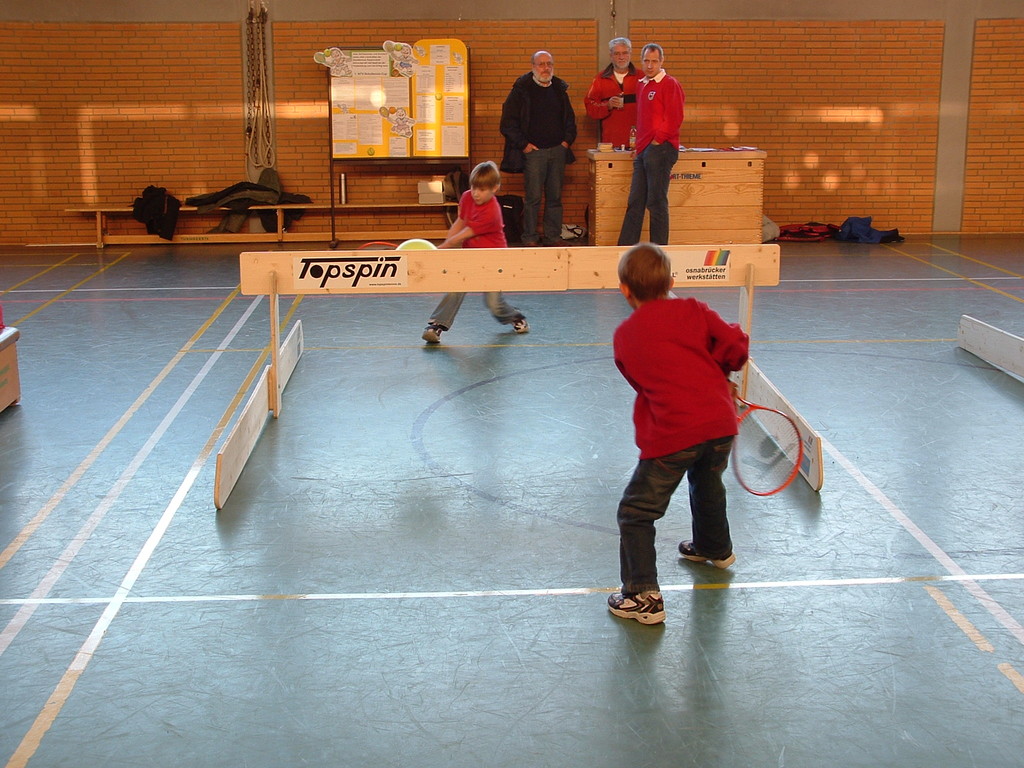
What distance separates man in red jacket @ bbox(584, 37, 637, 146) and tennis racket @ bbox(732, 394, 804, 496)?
887 cm

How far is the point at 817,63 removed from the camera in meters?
16.1

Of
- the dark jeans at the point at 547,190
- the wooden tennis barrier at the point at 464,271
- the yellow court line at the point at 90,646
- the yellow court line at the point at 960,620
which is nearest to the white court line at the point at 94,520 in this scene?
the yellow court line at the point at 90,646

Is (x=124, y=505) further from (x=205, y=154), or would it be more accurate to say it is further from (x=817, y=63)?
(x=817, y=63)

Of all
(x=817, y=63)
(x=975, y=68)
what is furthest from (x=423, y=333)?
(x=975, y=68)

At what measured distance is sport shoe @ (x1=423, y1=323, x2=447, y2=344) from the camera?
8805mm

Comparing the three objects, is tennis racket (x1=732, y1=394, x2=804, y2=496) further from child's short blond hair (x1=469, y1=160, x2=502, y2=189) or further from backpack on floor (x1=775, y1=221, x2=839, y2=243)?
backpack on floor (x1=775, y1=221, x2=839, y2=243)

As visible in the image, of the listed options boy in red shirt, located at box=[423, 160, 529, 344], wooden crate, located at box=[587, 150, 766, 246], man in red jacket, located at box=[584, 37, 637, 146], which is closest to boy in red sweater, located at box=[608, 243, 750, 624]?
boy in red shirt, located at box=[423, 160, 529, 344]

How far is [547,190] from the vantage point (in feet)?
48.2

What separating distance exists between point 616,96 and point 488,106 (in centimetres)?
215

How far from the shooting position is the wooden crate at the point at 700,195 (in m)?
13.8

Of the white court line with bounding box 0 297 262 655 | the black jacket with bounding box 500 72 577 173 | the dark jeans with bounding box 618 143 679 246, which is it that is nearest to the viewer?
the white court line with bounding box 0 297 262 655

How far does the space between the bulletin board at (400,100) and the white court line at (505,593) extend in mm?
11687

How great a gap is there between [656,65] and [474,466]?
7280 millimetres

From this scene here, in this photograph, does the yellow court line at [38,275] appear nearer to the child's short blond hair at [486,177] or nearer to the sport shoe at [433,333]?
the sport shoe at [433,333]
